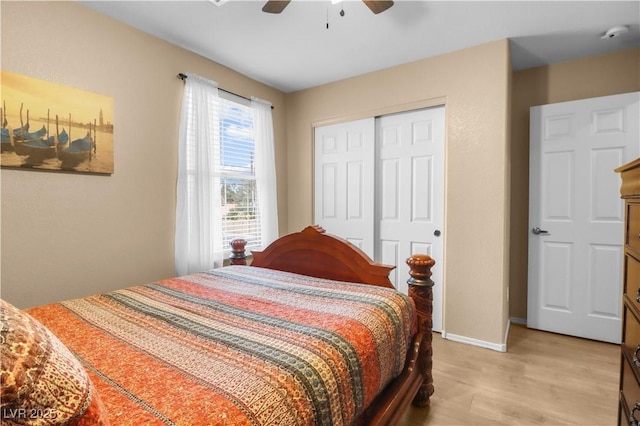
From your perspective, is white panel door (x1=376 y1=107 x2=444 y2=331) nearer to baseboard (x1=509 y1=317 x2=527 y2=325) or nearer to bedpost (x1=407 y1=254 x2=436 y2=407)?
baseboard (x1=509 y1=317 x2=527 y2=325)

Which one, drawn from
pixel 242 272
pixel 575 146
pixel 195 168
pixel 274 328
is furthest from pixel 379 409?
pixel 575 146

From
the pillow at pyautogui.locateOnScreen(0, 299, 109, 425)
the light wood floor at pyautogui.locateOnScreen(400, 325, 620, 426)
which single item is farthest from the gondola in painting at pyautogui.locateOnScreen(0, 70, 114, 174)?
the light wood floor at pyautogui.locateOnScreen(400, 325, 620, 426)

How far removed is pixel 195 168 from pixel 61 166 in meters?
0.93

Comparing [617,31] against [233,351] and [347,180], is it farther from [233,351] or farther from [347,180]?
[233,351]

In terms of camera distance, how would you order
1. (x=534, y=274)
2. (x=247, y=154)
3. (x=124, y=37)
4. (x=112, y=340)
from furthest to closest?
(x=247, y=154) → (x=534, y=274) → (x=124, y=37) → (x=112, y=340)

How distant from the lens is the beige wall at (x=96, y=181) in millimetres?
1807

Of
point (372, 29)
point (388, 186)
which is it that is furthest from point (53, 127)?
point (388, 186)

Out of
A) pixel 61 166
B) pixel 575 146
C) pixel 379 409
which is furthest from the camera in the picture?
pixel 575 146

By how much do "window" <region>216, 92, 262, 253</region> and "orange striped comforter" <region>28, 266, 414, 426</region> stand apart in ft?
4.46

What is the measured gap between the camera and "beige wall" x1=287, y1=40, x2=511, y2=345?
8.26ft

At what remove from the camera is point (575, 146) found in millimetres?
2744

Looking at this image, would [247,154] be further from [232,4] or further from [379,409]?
[379,409]

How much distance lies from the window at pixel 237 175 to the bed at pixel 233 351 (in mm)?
1157

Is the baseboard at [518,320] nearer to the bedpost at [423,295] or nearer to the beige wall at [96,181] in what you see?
the bedpost at [423,295]
